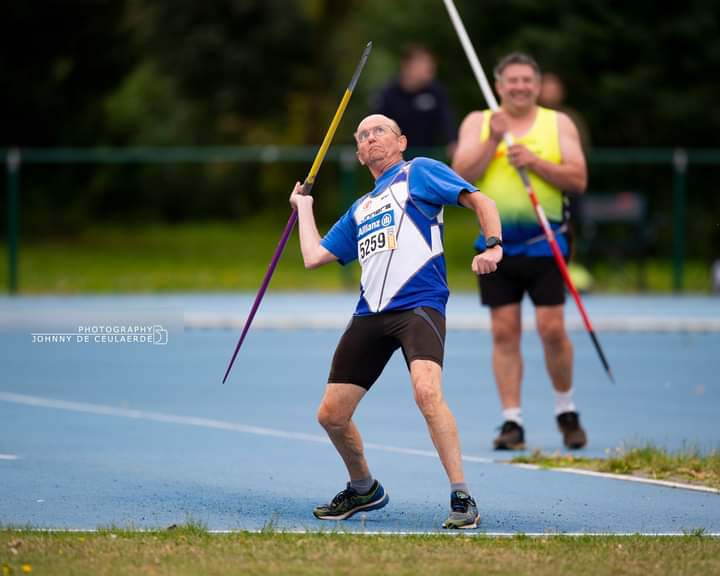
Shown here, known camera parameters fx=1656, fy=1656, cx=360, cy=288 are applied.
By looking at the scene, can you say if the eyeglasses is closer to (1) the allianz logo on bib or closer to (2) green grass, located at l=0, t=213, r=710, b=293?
(1) the allianz logo on bib

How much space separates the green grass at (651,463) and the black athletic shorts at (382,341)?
197 centimetres

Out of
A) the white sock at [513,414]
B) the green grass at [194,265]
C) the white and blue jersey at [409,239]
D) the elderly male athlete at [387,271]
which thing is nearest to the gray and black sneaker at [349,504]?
the elderly male athlete at [387,271]

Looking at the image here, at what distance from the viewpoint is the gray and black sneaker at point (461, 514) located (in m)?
7.17

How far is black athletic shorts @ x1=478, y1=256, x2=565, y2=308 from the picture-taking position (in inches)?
399

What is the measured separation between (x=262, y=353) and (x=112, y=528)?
342 inches

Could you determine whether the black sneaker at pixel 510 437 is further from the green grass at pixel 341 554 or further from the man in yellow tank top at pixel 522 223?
the green grass at pixel 341 554

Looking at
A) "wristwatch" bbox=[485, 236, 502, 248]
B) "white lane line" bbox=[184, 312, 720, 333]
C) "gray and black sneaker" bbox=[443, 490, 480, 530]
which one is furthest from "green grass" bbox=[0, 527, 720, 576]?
"white lane line" bbox=[184, 312, 720, 333]

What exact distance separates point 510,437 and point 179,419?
2.53 m

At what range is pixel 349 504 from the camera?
7.64 m

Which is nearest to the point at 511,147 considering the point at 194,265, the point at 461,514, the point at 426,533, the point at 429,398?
the point at 429,398

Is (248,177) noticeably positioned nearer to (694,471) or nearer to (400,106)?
(400,106)

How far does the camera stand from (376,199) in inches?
299

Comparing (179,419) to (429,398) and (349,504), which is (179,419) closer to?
(349,504)

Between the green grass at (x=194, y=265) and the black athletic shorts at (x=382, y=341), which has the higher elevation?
the black athletic shorts at (x=382, y=341)
